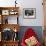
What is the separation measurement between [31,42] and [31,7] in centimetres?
127

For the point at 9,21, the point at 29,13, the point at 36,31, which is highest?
the point at 29,13

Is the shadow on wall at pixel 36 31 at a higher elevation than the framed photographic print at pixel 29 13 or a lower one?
lower

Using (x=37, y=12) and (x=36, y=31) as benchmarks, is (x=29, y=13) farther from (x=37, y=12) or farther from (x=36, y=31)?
(x=36, y=31)

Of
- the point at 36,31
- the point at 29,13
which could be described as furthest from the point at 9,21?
the point at 36,31

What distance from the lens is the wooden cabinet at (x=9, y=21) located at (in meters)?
5.12

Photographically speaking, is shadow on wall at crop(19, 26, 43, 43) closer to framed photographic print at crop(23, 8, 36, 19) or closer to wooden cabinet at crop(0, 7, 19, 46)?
wooden cabinet at crop(0, 7, 19, 46)

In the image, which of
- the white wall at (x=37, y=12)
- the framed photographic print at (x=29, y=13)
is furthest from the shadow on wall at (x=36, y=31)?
the framed photographic print at (x=29, y=13)

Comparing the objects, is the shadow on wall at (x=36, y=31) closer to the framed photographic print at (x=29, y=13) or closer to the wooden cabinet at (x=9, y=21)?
the wooden cabinet at (x=9, y=21)

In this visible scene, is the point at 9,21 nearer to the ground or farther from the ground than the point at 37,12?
nearer to the ground

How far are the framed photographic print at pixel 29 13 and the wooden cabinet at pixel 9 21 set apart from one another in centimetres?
29

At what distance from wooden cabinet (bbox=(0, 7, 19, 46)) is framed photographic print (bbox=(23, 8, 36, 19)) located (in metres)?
0.29

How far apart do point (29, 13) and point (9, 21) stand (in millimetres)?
767

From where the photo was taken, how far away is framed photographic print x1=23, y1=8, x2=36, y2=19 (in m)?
5.23

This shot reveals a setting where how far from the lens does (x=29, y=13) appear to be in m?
5.25
